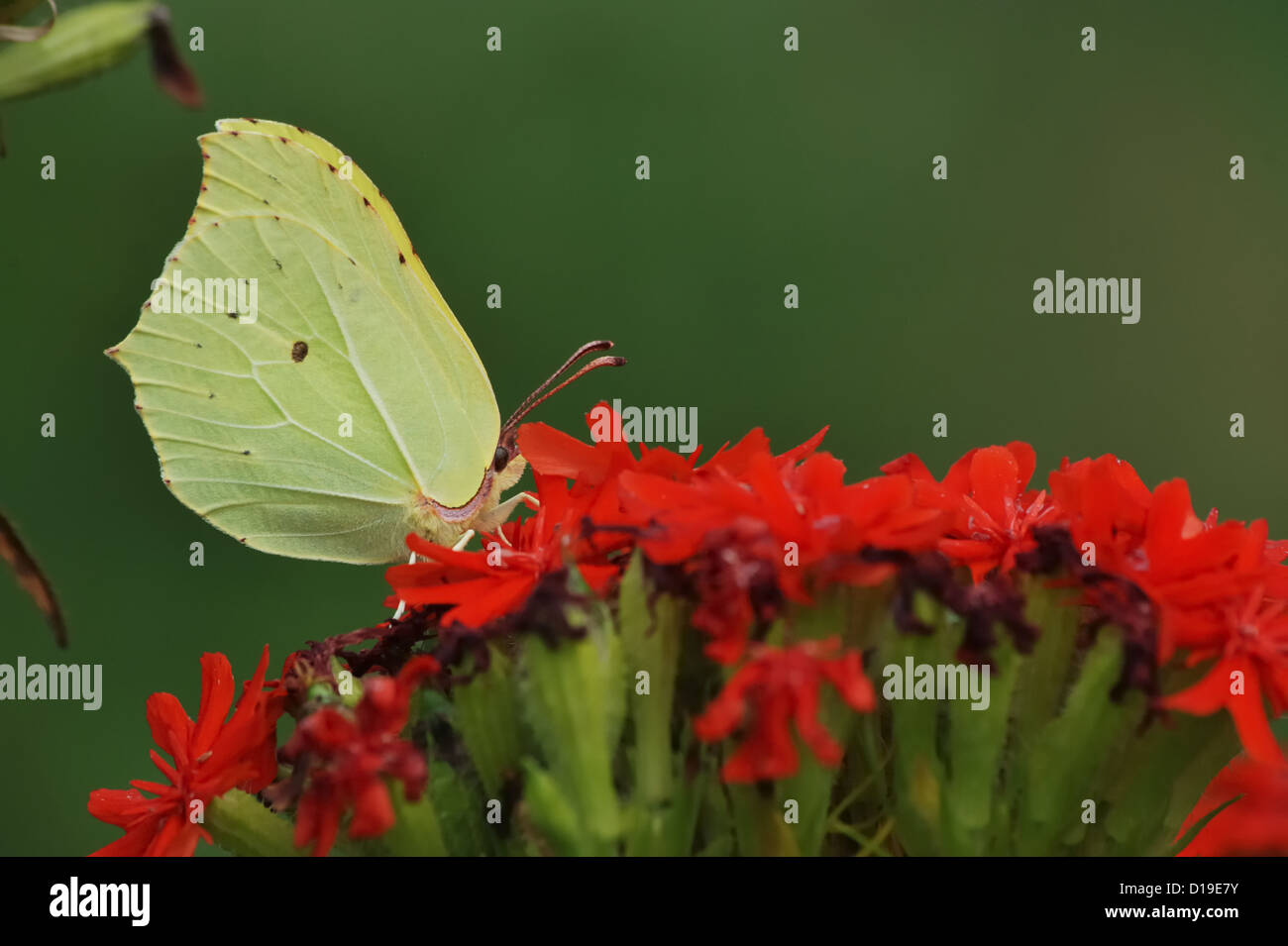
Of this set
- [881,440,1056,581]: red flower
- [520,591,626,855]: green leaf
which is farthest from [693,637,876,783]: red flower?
[881,440,1056,581]: red flower

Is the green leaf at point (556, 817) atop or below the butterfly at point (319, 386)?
below

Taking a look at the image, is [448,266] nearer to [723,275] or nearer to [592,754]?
[723,275]

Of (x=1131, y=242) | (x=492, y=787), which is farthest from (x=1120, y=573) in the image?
(x=1131, y=242)

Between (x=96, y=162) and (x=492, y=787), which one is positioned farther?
(x=96, y=162)

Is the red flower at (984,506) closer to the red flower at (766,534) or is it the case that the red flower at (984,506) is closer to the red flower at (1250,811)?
the red flower at (766,534)

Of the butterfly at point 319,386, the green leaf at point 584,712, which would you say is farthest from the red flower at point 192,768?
the butterfly at point 319,386

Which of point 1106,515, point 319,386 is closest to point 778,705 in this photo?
point 1106,515
